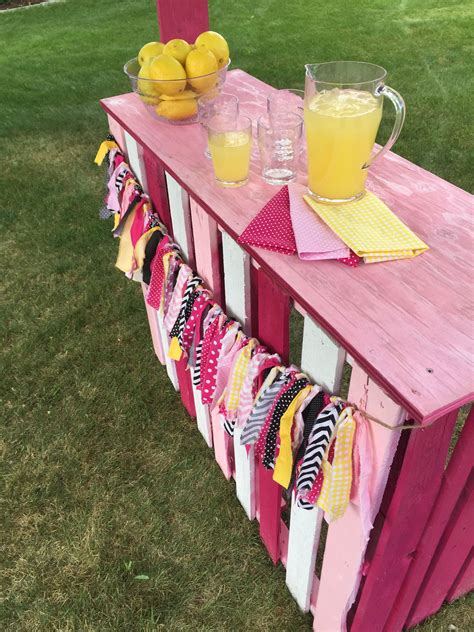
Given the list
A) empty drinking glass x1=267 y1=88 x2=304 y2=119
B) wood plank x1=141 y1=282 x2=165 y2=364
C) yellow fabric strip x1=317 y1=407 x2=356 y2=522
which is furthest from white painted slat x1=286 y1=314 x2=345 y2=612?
wood plank x1=141 y1=282 x2=165 y2=364

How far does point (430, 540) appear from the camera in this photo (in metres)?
1.38

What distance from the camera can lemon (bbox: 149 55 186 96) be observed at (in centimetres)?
159

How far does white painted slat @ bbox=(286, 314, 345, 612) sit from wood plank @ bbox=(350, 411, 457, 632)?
0.19 metres

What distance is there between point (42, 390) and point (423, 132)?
3422mm

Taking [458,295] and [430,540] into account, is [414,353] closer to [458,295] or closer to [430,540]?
[458,295]

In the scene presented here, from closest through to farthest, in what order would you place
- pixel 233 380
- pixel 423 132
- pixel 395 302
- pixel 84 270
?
pixel 395 302, pixel 233 380, pixel 84 270, pixel 423 132

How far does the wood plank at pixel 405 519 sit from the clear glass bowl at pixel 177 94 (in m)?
1.17

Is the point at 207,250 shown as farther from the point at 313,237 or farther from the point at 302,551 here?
the point at 302,551

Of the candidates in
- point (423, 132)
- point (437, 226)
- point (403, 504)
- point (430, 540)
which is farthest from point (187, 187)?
point (423, 132)

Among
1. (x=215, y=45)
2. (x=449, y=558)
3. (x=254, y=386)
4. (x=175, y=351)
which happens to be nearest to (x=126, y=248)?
(x=175, y=351)

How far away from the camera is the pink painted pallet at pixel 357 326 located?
38.7 inches

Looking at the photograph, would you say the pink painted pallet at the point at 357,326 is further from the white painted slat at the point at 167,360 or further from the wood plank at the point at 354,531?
the white painted slat at the point at 167,360

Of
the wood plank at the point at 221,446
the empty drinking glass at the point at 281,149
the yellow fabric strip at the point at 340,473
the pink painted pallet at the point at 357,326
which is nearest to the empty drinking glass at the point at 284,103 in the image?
the empty drinking glass at the point at 281,149

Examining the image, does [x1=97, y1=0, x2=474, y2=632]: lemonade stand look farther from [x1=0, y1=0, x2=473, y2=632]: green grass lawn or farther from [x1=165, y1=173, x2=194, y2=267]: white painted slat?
[x1=0, y1=0, x2=473, y2=632]: green grass lawn
